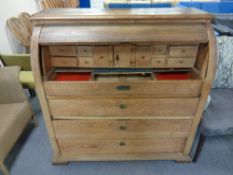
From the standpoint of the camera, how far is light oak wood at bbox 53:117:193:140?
1.11m

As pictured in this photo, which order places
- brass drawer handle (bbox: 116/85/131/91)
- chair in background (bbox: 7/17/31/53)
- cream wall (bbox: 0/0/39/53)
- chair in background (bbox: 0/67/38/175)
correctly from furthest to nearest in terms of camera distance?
chair in background (bbox: 7/17/31/53) → cream wall (bbox: 0/0/39/53) → chair in background (bbox: 0/67/38/175) → brass drawer handle (bbox: 116/85/131/91)

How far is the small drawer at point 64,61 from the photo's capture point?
3.56ft

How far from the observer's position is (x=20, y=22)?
2236 mm

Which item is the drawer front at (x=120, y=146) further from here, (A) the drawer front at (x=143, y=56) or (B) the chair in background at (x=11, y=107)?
(A) the drawer front at (x=143, y=56)

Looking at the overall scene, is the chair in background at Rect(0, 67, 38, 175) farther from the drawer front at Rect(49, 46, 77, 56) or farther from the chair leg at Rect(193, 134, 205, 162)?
the chair leg at Rect(193, 134, 205, 162)

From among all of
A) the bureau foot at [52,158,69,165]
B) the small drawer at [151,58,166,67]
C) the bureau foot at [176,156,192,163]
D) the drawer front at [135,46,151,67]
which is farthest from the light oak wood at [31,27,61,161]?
the bureau foot at [176,156,192,163]

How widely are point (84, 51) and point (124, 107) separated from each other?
441mm

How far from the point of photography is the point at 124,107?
1.05m

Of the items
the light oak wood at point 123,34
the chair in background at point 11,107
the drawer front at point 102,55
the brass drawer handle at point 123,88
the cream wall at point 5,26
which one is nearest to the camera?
the light oak wood at point 123,34

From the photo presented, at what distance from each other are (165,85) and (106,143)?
62cm

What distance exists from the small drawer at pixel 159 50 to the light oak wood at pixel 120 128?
43cm

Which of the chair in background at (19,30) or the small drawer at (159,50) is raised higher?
the small drawer at (159,50)

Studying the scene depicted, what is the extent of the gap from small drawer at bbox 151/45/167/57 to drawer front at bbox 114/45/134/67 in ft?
0.47

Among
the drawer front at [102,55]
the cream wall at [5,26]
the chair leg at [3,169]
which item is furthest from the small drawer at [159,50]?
the cream wall at [5,26]
